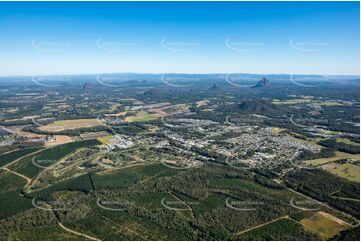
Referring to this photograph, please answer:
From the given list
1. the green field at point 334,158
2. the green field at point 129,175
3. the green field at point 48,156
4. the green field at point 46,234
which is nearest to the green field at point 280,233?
the green field at point 46,234

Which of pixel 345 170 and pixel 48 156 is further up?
pixel 345 170

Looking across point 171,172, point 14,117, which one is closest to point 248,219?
point 171,172

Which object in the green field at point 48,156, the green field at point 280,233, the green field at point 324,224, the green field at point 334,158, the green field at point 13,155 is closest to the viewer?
the green field at point 280,233

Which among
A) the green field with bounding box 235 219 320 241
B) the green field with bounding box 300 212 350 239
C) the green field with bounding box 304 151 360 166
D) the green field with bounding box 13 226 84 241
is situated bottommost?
the green field with bounding box 13 226 84 241

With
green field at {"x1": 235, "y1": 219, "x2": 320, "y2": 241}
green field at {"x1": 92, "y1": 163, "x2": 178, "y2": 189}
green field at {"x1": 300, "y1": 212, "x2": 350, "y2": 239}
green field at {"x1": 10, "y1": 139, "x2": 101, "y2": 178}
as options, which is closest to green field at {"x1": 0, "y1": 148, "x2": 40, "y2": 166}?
green field at {"x1": 10, "y1": 139, "x2": 101, "y2": 178}

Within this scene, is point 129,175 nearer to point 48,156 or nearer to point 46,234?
point 46,234

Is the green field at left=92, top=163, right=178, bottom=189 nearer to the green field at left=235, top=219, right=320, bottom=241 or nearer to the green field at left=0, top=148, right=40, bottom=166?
the green field at left=0, top=148, right=40, bottom=166

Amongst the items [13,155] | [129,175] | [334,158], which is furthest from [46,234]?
[334,158]

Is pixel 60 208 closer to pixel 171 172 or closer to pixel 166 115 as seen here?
pixel 171 172

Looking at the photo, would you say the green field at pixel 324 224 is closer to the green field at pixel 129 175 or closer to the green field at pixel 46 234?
the green field at pixel 129 175

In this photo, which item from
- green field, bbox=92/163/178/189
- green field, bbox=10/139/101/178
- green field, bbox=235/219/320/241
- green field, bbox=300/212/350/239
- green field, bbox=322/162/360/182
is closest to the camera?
green field, bbox=235/219/320/241

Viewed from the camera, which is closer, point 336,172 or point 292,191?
point 292,191
